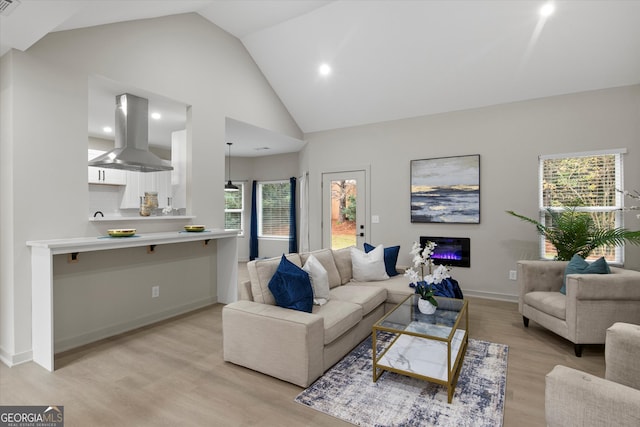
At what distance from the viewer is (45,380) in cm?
247

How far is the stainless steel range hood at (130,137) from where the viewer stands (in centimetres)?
373

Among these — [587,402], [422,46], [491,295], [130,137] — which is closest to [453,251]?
[491,295]

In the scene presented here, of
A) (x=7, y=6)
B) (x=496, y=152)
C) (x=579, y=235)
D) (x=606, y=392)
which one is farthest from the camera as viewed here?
(x=496, y=152)

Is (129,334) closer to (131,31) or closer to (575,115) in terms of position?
(131,31)

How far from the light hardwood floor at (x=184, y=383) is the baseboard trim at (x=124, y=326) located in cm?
10

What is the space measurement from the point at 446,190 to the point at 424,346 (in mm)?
2925

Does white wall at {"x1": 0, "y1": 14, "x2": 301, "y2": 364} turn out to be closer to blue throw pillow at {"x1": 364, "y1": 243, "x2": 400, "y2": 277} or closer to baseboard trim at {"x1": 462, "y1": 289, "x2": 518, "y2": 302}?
blue throw pillow at {"x1": 364, "y1": 243, "x2": 400, "y2": 277}

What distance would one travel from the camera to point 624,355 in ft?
4.91

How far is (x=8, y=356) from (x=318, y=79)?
483 cm

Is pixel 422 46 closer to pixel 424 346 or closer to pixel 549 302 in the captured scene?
pixel 549 302

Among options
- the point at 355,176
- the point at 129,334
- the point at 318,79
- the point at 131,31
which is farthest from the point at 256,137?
the point at 129,334

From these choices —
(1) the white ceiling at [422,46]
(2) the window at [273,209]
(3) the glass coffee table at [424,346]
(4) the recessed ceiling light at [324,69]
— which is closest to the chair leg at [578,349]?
(3) the glass coffee table at [424,346]

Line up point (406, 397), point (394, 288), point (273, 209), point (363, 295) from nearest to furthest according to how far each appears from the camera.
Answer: point (406, 397)
point (363, 295)
point (394, 288)
point (273, 209)

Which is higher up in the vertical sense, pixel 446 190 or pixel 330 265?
pixel 446 190
